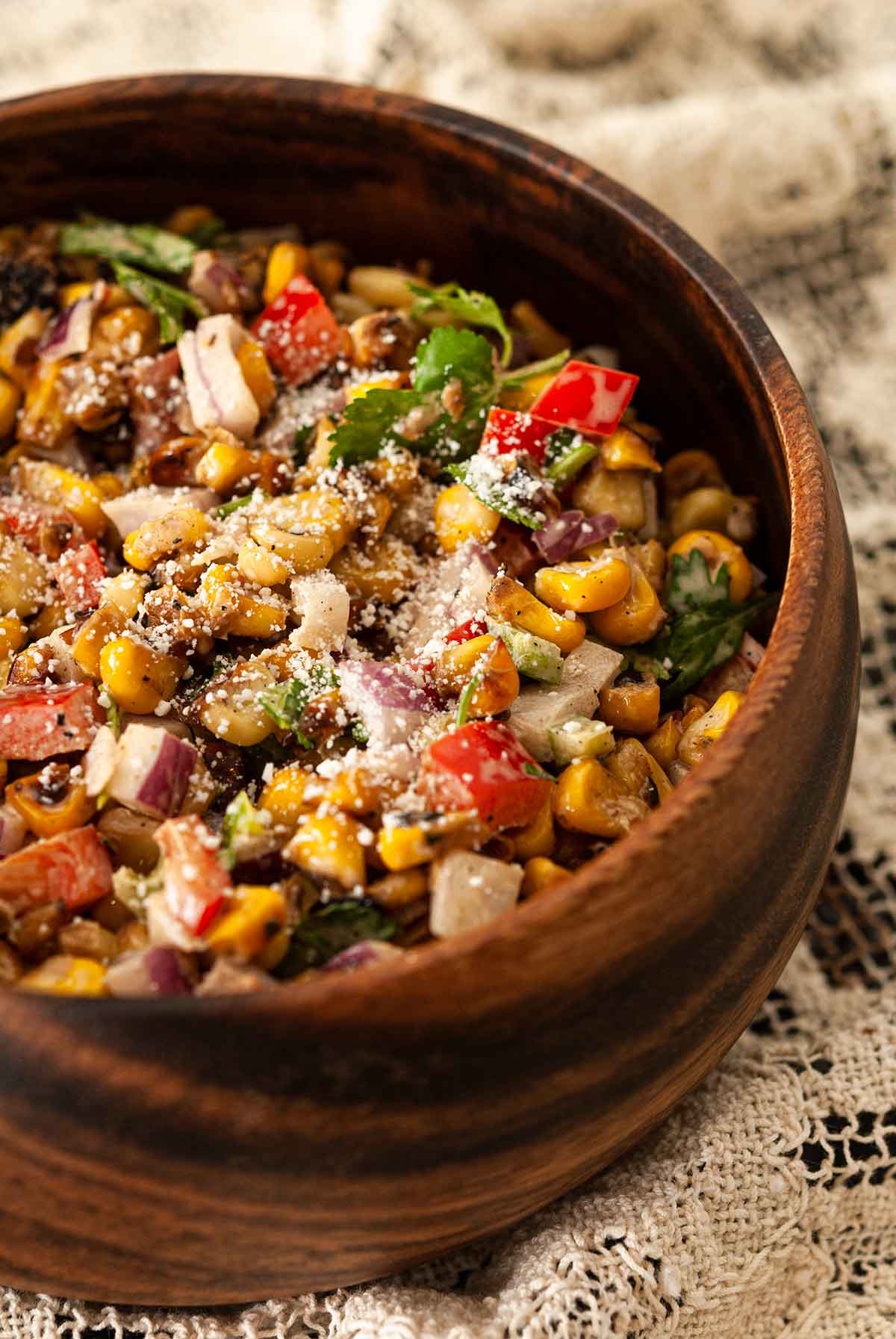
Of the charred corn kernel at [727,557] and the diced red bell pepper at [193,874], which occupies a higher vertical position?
the charred corn kernel at [727,557]

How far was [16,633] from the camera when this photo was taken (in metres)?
2.00

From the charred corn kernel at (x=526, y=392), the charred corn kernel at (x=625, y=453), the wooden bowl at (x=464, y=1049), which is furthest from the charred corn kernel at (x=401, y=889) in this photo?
the charred corn kernel at (x=526, y=392)

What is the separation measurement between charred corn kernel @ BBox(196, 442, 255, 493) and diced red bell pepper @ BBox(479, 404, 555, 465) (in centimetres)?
38

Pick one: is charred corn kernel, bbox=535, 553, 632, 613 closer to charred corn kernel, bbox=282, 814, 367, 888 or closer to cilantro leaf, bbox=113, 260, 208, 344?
charred corn kernel, bbox=282, 814, 367, 888

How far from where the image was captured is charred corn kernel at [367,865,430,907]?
1631mm

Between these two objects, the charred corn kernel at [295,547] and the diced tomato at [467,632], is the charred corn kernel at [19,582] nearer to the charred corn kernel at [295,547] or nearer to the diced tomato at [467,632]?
the charred corn kernel at [295,547]

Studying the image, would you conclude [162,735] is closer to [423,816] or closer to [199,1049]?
[423,816]

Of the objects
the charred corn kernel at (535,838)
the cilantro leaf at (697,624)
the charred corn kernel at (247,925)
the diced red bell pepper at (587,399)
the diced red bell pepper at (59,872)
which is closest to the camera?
the charred corn kernel at (247,925)

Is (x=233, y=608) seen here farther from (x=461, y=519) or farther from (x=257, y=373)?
(x=257, y=373)

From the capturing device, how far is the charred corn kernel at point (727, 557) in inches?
83.7

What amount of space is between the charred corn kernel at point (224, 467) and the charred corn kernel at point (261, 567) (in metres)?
0.23

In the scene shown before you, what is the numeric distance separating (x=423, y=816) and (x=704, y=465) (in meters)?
1.02

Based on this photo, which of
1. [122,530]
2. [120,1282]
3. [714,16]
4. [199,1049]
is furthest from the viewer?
[714,16]

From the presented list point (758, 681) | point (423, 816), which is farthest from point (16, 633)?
point (758, 681)
